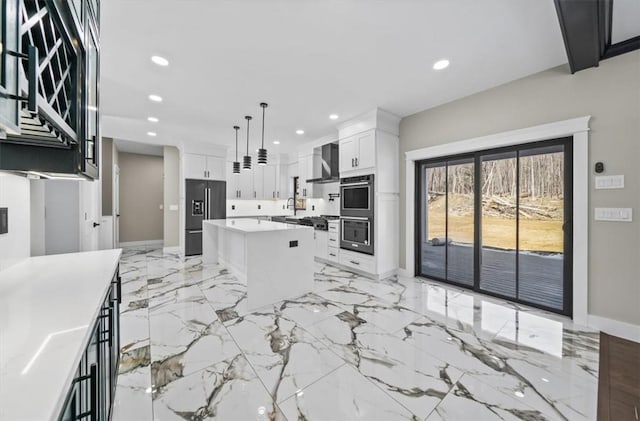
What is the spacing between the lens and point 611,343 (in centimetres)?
227

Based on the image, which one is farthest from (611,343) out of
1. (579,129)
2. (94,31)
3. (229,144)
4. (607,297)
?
(229,144)

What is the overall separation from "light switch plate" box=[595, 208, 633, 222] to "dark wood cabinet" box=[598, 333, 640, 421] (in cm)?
110

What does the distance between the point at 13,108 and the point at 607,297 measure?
13.5 feet

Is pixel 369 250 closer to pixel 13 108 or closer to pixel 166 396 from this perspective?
pixel 166 396

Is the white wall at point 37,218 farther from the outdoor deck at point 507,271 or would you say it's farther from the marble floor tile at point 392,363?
the outdoor deck at point 507,271

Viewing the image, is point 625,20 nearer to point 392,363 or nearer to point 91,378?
point 392,363

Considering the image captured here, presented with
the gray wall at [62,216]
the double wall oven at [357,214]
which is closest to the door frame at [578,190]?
the double wall oven at [357,214]

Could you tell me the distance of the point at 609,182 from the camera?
95.6 inches

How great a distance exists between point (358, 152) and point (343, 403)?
352 cm

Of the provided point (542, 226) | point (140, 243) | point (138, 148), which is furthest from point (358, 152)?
point (140, 243)

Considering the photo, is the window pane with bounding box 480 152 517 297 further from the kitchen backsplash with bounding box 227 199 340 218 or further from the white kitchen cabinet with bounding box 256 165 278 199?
the white kitchen cabinet with bounding box 256 165 278 199

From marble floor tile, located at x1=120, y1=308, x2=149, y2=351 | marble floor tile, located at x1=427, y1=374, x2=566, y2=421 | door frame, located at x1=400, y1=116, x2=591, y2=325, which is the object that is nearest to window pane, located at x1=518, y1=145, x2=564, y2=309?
door frame, located at x1=400, y1=116, x2=591, y2=325

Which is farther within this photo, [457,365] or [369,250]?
[369,250]

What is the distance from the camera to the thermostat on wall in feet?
4.51
